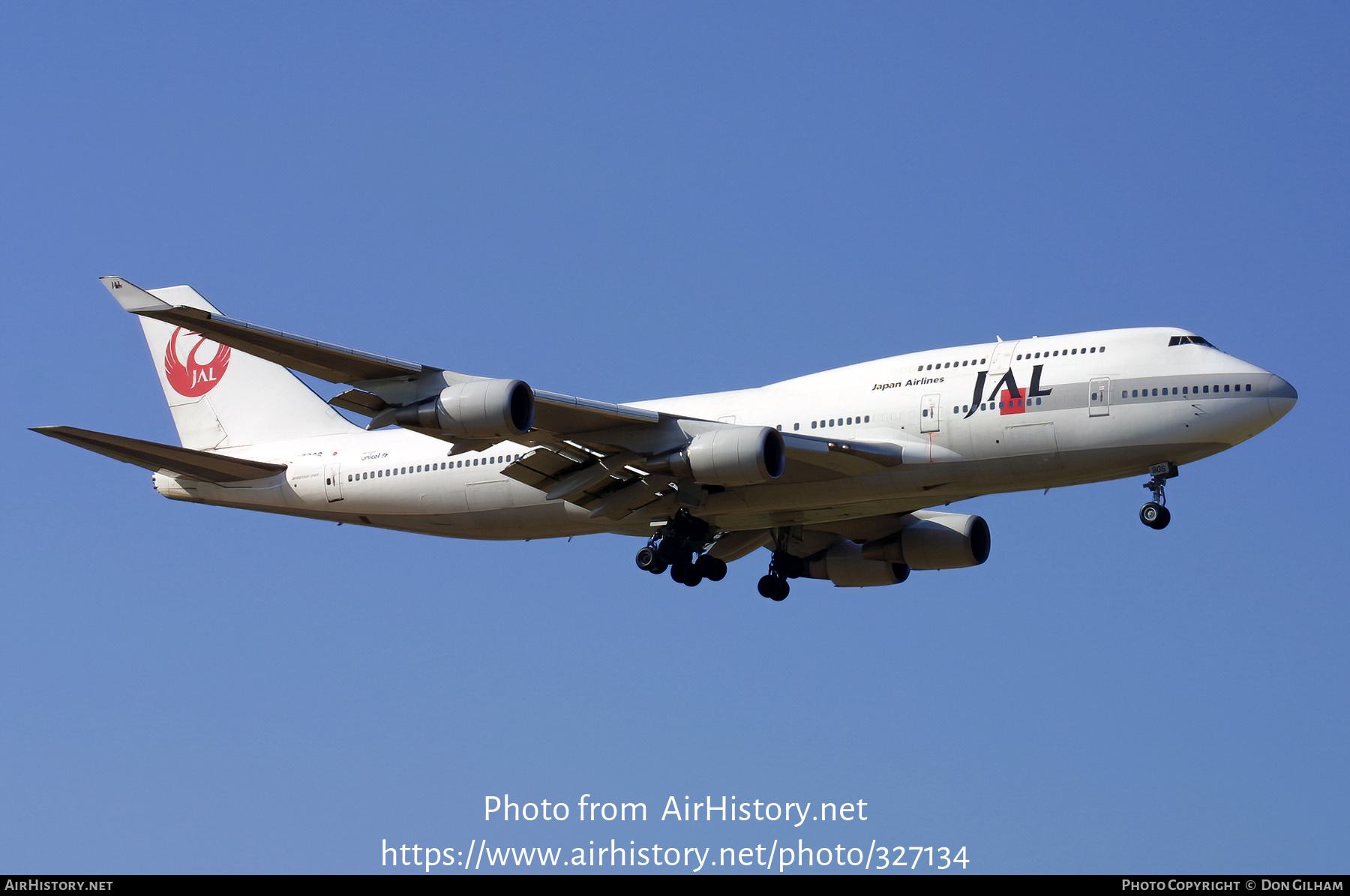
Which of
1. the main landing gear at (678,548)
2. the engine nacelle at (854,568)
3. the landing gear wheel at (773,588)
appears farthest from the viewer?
the engine nacelle at (854,568)

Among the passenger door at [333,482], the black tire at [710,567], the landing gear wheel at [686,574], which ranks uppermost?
the passenger door at [333,482]

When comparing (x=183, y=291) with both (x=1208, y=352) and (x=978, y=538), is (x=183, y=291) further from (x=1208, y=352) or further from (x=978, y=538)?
(x=1208, y=352)

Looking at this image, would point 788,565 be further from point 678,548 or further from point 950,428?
point 950,428

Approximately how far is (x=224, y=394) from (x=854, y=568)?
1908cm

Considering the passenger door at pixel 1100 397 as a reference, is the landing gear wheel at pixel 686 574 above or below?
below

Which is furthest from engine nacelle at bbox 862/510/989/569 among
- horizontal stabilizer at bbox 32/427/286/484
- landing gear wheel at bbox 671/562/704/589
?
horizontal stabilizer at bbox 32/427/286/484

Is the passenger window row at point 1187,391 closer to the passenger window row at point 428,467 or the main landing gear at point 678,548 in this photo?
the main landing gear at point 678,548

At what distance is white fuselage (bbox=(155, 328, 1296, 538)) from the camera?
32.5 meters

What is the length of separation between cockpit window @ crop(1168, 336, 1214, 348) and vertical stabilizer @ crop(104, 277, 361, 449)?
21834 millimetres

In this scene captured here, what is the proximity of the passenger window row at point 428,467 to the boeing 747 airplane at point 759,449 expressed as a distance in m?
0.06

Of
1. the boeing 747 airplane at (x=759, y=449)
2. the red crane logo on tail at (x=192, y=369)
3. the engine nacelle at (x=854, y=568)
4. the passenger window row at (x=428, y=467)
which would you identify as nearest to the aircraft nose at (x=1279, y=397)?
the boeing 747 airplane at (x=759, y=449)

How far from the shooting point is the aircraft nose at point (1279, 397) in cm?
3225

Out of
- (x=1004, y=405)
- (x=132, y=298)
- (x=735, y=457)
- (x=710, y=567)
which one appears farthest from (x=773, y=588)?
(x=132, y=298)

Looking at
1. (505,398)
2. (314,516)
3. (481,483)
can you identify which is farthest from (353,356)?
(314,516)
